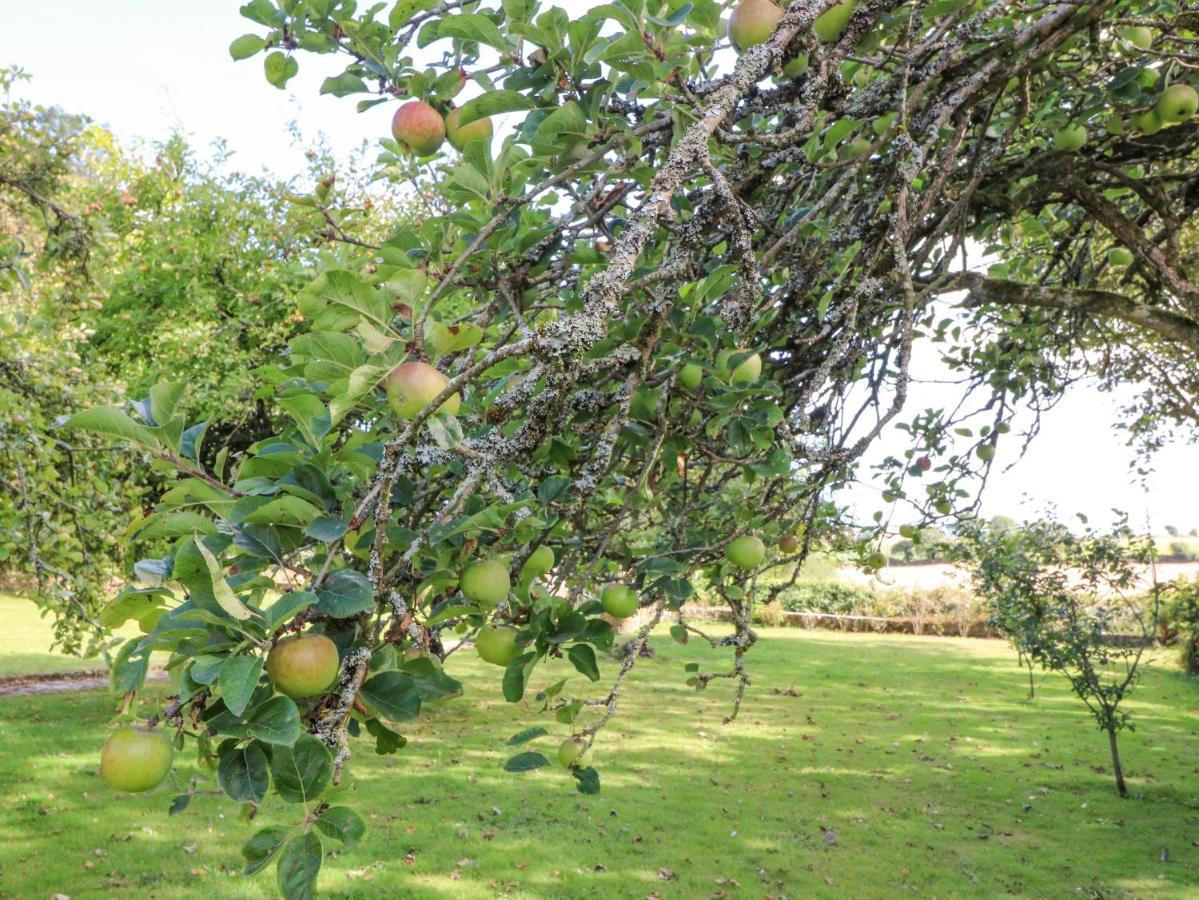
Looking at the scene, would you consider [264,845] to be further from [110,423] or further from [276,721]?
[110,423]

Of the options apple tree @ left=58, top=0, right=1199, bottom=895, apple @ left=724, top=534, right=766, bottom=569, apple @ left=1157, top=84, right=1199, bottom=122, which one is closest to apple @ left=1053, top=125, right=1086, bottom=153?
apple tree @ left=58, top=0, right=1199, bottom=895

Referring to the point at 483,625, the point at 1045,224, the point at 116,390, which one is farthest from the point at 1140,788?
the point at 116,390

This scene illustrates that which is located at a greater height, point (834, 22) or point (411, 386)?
point (834, 22)

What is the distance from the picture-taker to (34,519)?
473 centimetres

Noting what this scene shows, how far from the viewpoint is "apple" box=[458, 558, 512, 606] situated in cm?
138

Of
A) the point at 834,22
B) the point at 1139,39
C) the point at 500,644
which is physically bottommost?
the point at 500,644

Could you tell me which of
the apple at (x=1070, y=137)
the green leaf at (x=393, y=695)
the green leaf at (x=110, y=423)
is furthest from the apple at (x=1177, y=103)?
the green leaf at (x=110, y=423)

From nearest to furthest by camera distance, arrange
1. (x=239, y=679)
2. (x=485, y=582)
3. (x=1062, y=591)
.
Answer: (x=239, y=679) < (x=485, y=582) < (x=1062, y=591)

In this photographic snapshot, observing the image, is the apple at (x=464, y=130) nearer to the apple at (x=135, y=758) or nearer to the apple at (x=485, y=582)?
the apple at (x=485, y=582)

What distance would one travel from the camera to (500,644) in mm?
1565

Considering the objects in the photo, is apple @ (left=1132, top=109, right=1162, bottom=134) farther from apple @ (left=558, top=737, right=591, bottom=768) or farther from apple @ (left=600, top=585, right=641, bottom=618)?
apple @ (left=558, top=737, right=591, bottom=768)

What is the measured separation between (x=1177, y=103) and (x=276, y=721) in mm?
3246

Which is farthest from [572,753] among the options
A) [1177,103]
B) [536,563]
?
[1177,103]

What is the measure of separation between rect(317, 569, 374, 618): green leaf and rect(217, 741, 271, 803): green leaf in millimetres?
226
